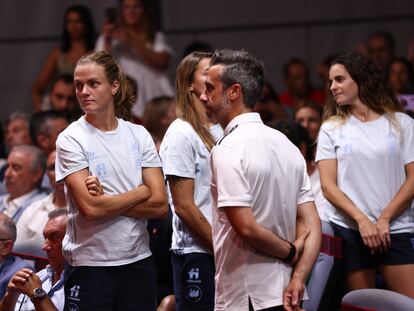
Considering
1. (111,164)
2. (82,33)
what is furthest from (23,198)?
(111,164)

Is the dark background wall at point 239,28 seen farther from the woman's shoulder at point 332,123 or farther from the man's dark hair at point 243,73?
the man's dark hair at point 243,73

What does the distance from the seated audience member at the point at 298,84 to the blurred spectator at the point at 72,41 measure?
5.27ft

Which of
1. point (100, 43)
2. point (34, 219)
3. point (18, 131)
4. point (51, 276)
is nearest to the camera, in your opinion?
point (51, 276)

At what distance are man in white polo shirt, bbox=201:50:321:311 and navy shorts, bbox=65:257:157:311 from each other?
0.46 m

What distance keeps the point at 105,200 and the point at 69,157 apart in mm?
243

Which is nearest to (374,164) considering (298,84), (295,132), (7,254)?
(295,132)

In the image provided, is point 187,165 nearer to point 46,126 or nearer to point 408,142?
point 408,142

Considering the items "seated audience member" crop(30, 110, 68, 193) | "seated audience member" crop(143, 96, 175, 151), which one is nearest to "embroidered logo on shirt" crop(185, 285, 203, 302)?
"seated audience member" crop(143, 96, 175, 151)

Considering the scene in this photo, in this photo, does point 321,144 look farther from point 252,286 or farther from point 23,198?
point 23,198

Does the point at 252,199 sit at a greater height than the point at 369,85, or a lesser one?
lesser

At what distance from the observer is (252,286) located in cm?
355

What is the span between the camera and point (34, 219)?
5.98 metres

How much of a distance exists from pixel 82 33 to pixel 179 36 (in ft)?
3.23

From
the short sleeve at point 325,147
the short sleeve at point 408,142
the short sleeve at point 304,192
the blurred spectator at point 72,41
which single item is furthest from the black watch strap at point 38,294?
the blurred spectator at point 72,41
